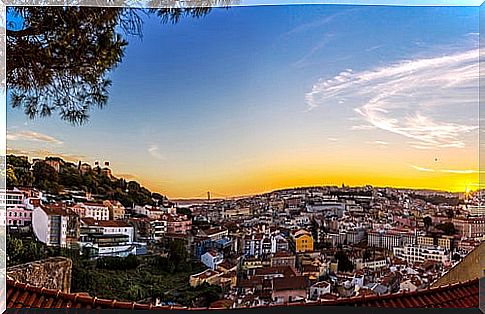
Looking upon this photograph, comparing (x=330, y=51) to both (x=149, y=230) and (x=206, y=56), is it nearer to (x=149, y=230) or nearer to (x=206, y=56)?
(x=206, y=56)

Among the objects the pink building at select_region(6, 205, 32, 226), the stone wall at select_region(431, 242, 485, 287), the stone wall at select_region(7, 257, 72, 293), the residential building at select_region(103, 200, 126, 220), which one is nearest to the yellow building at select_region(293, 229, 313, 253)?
the stone wall at select_region(431, 242, 485, 287)

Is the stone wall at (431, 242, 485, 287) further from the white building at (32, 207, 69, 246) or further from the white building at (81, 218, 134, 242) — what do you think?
the white building at (32, 207, 69, 246)

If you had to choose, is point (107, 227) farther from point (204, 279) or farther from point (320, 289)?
point (320, 289)

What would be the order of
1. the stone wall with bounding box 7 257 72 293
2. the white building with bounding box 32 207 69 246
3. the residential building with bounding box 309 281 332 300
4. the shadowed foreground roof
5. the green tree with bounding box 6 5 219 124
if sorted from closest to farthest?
the green tree with bounding box 6 5 219 124 → the shadowed foreground roof → the stone wall with bounding box 7 257 72 293 → the white building with bounding box 32 207 69 246 → the residential building with bounding box 309 281 332 300

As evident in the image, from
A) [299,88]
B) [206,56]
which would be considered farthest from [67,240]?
[299,88]

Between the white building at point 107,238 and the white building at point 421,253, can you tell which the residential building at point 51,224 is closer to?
the white building at point 107,238
